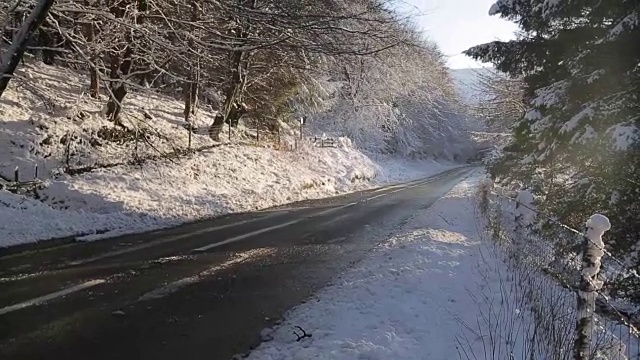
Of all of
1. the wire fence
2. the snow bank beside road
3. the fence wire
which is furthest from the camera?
the snow bank beside road

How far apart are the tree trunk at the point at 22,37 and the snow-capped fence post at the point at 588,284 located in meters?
5.66

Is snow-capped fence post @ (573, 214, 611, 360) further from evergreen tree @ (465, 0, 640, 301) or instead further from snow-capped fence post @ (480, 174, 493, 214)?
snow-capped fence post @ (480, 174, 493, 214)

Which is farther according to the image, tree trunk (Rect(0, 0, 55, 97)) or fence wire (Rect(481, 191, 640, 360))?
tree trunk (Rect(0, 0, 55, 97))

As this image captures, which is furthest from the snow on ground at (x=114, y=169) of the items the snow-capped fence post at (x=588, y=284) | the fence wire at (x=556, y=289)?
the snow-capped fence post at (x=588, y=284)

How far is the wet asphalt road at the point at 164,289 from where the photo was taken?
479 centimetres

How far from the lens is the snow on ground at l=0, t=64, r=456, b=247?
1059 centimetres

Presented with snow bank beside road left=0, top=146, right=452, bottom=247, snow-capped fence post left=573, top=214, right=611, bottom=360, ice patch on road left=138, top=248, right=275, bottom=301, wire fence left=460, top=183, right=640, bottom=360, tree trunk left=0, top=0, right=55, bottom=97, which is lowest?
snow bank beside road left=0, top=146, right=452, bottom=247

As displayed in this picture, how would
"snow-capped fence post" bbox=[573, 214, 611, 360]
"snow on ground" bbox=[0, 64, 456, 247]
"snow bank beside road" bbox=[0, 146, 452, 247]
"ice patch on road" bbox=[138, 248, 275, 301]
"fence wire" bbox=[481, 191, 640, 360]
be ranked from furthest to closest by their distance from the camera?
"snow on ground" bbox=[0, 64, 456, 247], "snow bank beside road" bbox=[0, 146, 452, 247], "ice patch on road" bbox=[138, 248, 275, 301], "fence wire" bbox=[481, 191, 640, 360], "snow-capped fence post" bbox=[573, 214, 611, 360]

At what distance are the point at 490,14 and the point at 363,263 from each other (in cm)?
654

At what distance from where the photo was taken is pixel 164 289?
656 cm

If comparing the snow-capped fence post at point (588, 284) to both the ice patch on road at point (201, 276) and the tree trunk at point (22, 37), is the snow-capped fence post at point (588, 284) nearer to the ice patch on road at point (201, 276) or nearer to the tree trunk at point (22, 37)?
the ice patch on road at point (201, 276)

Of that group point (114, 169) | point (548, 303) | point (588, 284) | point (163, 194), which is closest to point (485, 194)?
point (163, 194)

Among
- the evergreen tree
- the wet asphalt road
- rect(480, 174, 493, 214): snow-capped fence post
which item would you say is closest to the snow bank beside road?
the wet asphalt road

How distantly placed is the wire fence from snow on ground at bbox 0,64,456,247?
5504 millimetres
